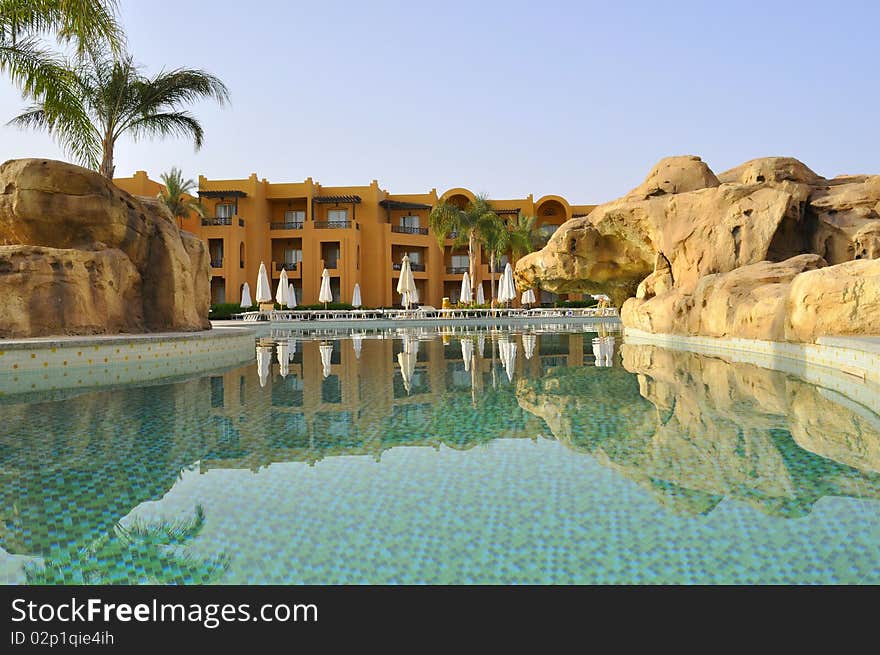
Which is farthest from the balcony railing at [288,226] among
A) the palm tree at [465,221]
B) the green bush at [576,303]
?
the green bush at [576,303]

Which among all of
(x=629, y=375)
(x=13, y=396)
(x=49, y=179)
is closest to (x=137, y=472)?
(x=13, y=396)

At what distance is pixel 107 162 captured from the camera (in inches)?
585

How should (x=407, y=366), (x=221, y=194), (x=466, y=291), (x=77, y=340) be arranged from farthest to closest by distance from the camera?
(x=221, y=194) → (x=466, y=291) → (x=407, y=366) → (x=77, y=340)

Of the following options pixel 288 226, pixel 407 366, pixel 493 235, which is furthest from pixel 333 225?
pixel 407 366

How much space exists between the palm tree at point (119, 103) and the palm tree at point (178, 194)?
18397 millimetres

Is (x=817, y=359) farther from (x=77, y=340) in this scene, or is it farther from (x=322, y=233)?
(x=322, y=233)

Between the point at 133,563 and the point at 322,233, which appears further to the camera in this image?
the point at 322,233

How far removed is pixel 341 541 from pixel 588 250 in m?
18.6

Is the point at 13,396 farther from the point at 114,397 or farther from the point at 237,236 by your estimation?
the point at 237,236

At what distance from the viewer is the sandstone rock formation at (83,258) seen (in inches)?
417

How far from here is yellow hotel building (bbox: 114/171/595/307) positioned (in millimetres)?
38438

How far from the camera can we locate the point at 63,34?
9.91 metres

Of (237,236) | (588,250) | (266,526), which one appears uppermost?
(237,236)

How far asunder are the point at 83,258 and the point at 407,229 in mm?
33083
